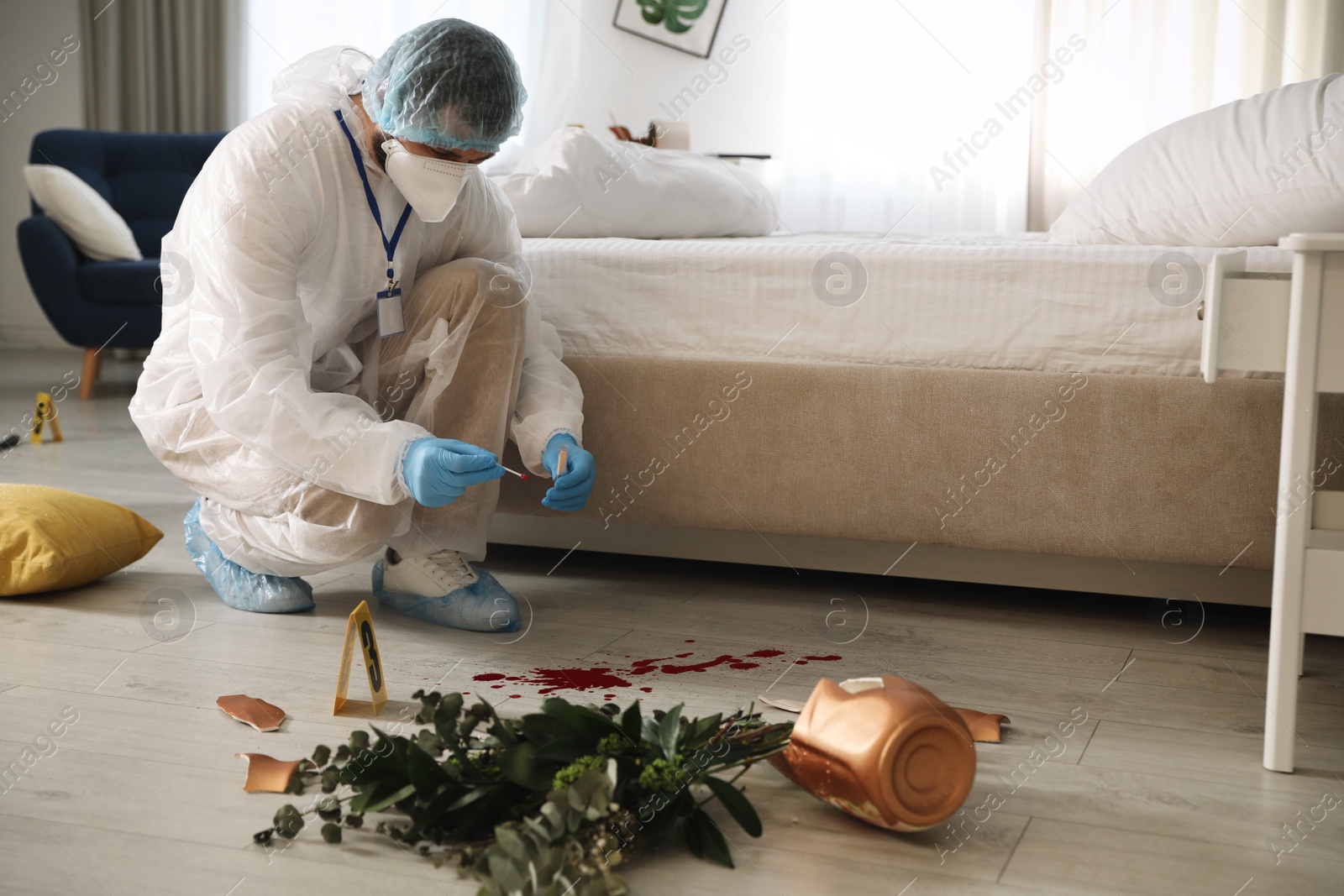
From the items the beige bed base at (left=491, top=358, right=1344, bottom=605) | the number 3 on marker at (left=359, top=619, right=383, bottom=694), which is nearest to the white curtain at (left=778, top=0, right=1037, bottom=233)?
the beige bed base at (left=491, top=358, right=1344, bottom=605)

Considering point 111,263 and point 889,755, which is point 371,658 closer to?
point 889,755

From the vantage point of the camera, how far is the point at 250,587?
158 cm

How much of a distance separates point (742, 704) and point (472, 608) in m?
0.45

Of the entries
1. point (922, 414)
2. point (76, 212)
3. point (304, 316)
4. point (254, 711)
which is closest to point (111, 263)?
point (76, 212)

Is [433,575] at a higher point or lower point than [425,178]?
lower

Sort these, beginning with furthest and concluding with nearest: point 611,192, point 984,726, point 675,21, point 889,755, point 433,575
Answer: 1. point 675,21
2. point 611,192
3. point 433,575
4. point 984,726
5. point 889,755

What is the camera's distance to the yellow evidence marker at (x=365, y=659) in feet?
3.88

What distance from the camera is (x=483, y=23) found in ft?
14.2

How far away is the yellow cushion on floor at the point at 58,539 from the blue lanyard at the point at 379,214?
1.93 feet

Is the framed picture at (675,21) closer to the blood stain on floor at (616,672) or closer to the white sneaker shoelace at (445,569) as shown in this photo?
the white sneaker shoelace at (445,569)

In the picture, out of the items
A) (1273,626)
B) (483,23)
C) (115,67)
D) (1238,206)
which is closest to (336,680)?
(1273,626)

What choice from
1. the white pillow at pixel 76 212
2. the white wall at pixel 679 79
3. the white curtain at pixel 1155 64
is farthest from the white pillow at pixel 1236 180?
the white pillow at pixel 76 212

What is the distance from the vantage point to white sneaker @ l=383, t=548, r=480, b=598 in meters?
1.54

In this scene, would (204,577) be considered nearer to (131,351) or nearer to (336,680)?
(336,680)
